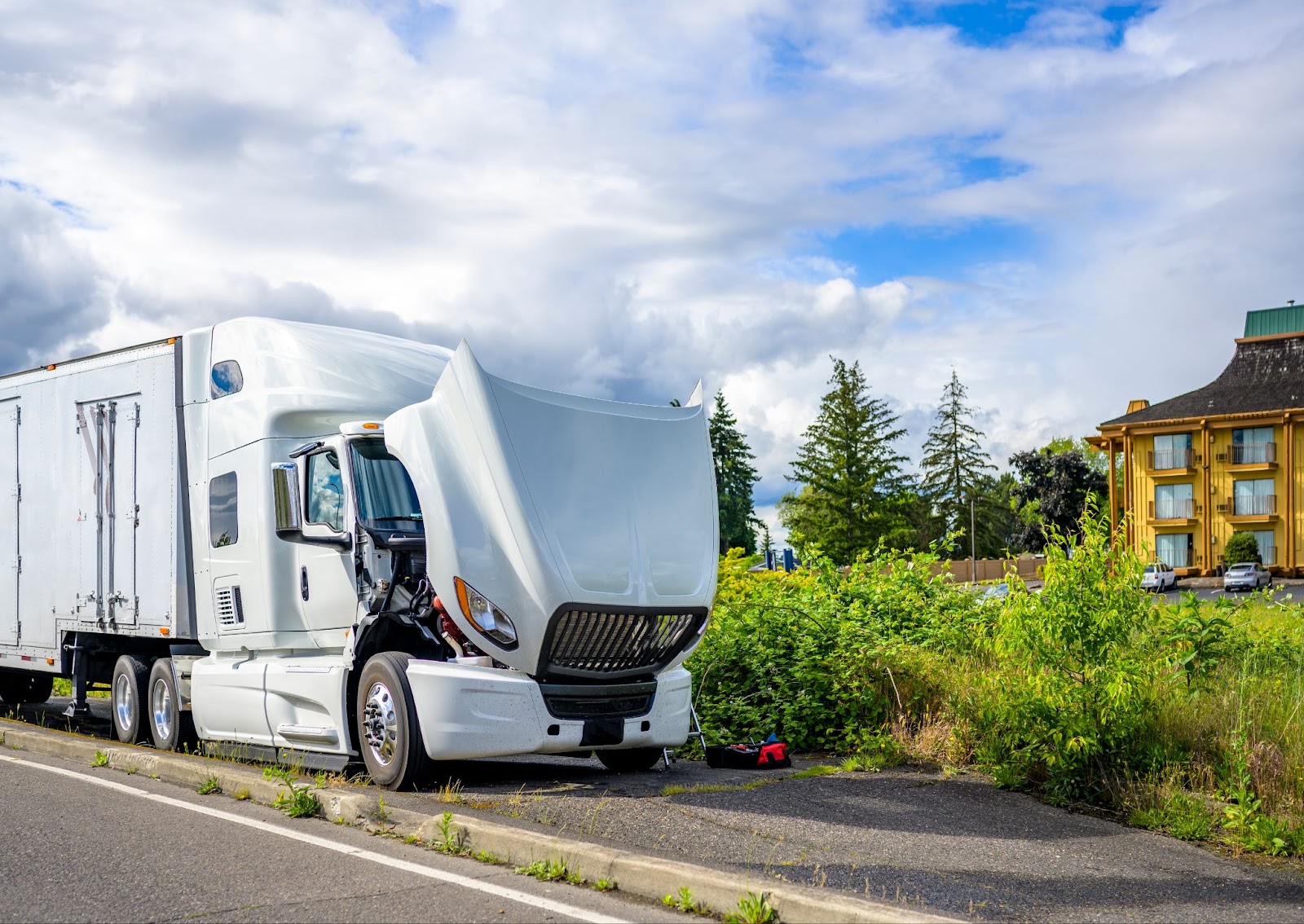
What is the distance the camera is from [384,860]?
258 inches

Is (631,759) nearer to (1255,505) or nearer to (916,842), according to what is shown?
(916,842)

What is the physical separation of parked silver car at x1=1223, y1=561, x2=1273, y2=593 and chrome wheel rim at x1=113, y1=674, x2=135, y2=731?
49586mm

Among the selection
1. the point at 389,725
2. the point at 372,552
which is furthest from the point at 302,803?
the point at 372,552

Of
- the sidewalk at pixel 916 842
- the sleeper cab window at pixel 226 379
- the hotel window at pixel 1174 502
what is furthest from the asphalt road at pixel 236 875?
the hotel window at pixel 1174 502

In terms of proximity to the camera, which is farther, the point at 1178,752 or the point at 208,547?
the point at 208,547

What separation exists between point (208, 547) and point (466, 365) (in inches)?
147

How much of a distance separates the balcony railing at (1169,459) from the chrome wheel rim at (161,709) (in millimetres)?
58881

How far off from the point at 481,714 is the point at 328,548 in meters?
2.16

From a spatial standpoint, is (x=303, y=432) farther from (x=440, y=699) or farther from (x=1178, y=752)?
(x=1178, y=752)

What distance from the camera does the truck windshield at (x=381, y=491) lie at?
9320 millimetres

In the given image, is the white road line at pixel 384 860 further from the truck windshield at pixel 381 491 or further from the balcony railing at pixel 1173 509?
the balcony railing at pixel 1173 509

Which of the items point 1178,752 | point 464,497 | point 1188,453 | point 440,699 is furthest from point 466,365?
point 1188,453

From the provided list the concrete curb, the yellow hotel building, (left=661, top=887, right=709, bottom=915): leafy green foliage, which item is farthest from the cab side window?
the yellow hotel building

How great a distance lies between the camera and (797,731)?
433 inches
